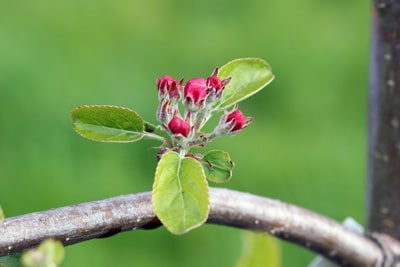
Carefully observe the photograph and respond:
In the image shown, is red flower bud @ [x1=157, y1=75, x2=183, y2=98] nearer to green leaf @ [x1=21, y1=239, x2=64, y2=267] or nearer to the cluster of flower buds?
the cluster of flower buds

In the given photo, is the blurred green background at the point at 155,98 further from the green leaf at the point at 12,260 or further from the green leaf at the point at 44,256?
the green leaf at the point at 44,256

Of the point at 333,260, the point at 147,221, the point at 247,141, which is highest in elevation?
the point at 147,221

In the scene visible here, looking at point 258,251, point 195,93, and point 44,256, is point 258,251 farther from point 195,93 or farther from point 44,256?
point 195,93

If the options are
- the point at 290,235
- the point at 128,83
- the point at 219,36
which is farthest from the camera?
→ the point at 219,36

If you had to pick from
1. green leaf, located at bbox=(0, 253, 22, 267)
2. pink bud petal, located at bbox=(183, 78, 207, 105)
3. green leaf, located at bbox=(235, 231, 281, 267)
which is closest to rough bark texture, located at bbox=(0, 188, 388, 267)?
green leaf, located at bbox=(0, 253, 22, 267)

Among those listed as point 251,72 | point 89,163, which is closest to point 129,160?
point 89,163

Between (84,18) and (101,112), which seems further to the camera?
(84,18)

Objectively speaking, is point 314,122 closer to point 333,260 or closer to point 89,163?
point 89,163

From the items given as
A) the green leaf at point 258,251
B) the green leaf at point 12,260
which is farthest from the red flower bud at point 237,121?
the green leaf at point 258,251

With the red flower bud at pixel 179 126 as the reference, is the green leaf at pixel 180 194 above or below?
below

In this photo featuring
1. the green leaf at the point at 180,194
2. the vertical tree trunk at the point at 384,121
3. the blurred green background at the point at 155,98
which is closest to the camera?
the green leaf at the point at 180,194
